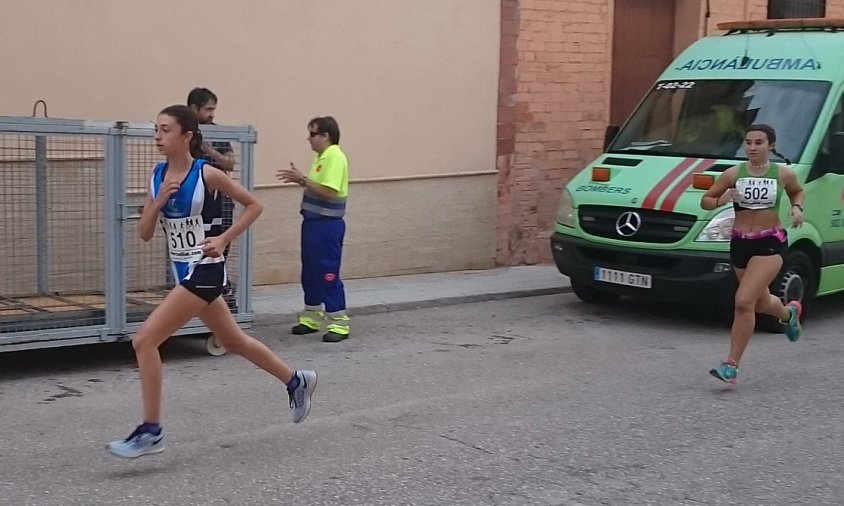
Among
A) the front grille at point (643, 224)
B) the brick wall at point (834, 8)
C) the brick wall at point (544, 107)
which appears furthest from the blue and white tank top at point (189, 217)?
the brick wall at point (834, 8)

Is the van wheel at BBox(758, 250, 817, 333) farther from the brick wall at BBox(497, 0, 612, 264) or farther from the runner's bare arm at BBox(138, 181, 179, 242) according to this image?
the runner's bare arm at BBox(138, 181, 179, 242)

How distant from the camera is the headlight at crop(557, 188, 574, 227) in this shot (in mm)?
10000

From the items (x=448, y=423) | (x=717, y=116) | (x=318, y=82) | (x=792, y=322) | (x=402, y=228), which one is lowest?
(x=448, y=423)

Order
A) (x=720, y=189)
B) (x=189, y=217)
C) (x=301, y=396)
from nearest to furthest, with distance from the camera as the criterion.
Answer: (x=189, y=217) < (x=301, y=396) < (x=720, y=189)

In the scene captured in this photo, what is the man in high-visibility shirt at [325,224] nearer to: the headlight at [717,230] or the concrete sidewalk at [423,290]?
the concrete sidewalk at [423,290]

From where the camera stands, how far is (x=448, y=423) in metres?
6.49

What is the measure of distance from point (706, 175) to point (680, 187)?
23 cm

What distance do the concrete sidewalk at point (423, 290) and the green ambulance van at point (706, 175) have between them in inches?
40.7

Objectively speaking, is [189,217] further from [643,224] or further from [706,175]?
[706,175]

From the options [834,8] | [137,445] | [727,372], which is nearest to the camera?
[137,445]

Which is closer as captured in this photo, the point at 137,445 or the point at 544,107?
the point at 137,445

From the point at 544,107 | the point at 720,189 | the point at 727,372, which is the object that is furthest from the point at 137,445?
the point at 544,107

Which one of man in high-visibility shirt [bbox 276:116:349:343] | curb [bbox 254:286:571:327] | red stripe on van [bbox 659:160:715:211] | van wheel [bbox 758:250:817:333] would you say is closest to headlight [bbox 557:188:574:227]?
red stripe on van [bbox 659:160:715:211]

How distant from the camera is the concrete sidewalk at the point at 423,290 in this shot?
32.8 feet
